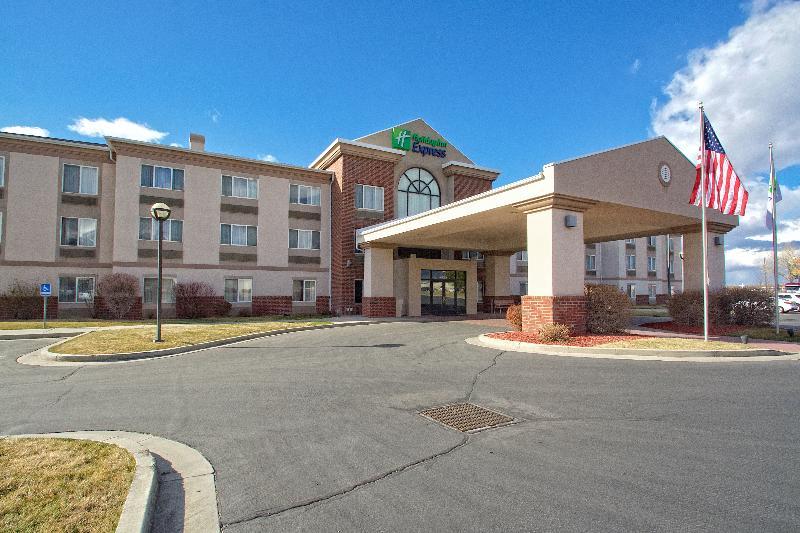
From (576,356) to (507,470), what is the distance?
7.21 metres

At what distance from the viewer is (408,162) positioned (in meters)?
30.8

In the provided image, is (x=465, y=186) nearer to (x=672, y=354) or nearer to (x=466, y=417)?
(x=672, y=354)

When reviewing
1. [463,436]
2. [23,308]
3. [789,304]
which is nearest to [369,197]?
[23,308]

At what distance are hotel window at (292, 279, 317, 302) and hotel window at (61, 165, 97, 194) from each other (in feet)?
40.5

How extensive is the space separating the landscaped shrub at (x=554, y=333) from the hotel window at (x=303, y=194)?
810 inches

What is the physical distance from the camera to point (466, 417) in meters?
5.89

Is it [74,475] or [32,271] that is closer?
[74,475]

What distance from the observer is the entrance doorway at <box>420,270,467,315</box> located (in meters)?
28.6

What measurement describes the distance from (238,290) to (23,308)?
10.4 meters

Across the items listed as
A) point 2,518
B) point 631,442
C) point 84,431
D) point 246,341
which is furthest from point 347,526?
point 246,341

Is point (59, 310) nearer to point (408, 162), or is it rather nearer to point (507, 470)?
point (408, 162)

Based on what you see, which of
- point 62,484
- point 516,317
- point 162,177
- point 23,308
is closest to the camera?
point 62,484

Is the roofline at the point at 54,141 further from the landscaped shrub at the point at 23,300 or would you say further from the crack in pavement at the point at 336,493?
the crack in pavement at the point at 336,493

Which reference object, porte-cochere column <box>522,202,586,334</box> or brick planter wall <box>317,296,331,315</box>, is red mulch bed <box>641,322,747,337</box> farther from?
brick planter wall <box>317,296,331,315</box>
